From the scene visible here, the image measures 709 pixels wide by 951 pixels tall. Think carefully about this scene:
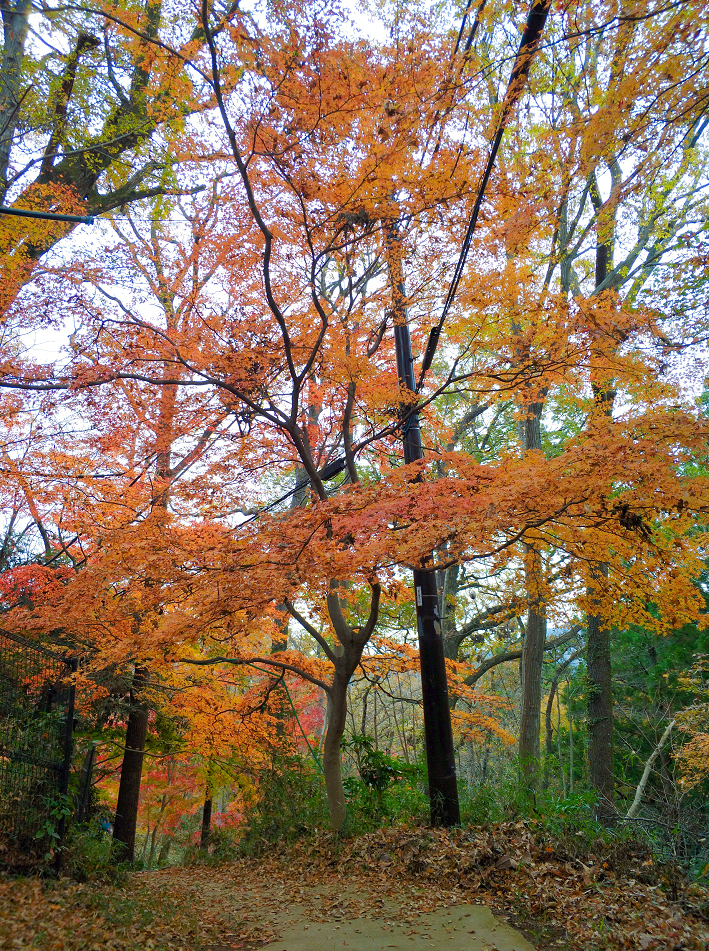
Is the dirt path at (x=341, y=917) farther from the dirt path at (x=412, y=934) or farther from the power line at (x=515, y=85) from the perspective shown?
the power line at (x=515, y=85)

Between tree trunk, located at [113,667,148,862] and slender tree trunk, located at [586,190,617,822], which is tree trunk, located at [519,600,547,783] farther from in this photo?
tree trunk, located at [113,667,148,862]

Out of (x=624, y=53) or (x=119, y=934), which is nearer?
(x=119, y=934)

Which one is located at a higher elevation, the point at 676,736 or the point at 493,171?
the point at 493,171

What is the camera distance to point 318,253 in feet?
22.5

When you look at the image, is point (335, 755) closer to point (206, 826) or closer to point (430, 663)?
point (430, 663)

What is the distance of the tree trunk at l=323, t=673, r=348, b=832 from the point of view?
25.8 feet

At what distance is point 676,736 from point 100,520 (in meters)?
14.3

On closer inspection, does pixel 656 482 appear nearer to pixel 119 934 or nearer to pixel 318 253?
pixel 318 253

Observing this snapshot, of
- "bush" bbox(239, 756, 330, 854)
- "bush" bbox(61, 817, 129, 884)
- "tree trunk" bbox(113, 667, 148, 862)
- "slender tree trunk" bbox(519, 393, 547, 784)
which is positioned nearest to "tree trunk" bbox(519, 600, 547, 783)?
"slender tree trunk" bbox(519, 393, 547, 784)

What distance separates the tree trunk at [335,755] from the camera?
7.86m

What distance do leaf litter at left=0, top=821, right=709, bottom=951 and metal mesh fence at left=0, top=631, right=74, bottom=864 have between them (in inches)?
20.2

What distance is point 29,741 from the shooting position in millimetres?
6477

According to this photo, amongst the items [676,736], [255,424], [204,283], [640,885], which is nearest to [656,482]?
[640,885]

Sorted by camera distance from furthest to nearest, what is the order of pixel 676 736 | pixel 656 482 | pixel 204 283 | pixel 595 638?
pixel 676 736 < pixel 595 638 < pixel 204 283 < pixel 656 482
